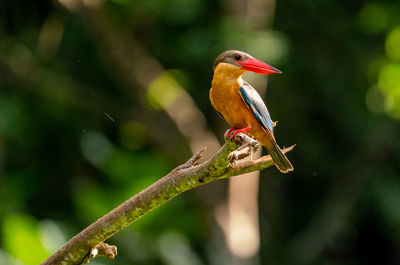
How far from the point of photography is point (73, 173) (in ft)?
28.2

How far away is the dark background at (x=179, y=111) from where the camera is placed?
6953 mm

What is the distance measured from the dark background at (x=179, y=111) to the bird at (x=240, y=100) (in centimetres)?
338

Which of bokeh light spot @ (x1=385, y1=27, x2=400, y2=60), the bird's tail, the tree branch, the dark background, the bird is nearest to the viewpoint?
the tree branch

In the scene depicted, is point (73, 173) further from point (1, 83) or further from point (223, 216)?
point (223, 216)

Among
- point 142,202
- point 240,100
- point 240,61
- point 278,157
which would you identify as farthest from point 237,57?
point 142,202

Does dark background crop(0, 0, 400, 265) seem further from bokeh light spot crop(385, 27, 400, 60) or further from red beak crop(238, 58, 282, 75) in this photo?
red beak crop(238, 58, 282, 75)

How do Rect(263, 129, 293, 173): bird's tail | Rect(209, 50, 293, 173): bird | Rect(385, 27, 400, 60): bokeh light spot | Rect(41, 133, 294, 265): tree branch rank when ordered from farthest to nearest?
Rect(385, 27, 400, 60): bokeh light spot, Rect(209, 50, 293, 173): bird, Rect(263, 129, 293, 173): bird's tail, Rect(41, 133, 294, 265): tree branch

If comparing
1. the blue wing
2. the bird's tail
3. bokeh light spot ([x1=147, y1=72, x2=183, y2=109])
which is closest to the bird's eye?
the blue wing

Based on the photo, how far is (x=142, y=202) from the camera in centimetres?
231

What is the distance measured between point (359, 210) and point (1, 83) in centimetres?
490

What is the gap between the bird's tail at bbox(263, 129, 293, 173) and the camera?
266 centimetres

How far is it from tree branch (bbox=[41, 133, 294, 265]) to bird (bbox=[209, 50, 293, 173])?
0.44 metres

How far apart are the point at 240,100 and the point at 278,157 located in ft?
0.99

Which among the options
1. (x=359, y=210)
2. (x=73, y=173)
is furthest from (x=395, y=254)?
(x=73, y=173)
